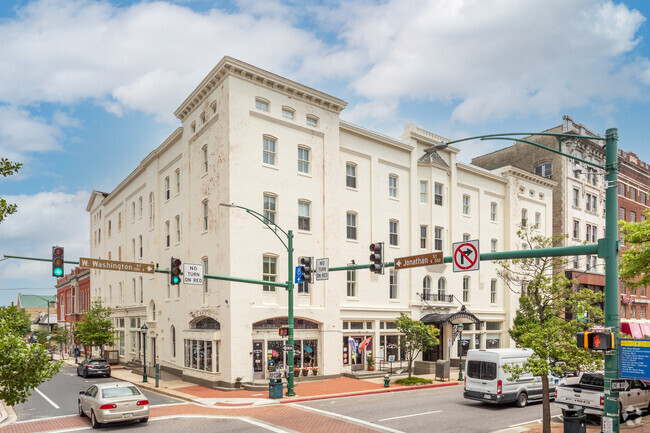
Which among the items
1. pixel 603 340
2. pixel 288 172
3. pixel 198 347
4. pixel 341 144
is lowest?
pixel 198 347

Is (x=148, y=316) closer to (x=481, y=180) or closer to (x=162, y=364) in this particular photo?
(x=162, y=364)

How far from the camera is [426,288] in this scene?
39.5 meters

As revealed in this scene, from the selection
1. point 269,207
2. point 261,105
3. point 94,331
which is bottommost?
point 94,331

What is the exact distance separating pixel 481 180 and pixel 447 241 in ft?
23.6

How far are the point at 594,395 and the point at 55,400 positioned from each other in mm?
23078

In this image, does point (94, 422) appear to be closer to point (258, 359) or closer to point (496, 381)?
point (258, 359)

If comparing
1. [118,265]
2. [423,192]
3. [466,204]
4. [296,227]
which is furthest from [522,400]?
[466,204]

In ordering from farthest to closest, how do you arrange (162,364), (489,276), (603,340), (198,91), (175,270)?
(489,276), (162,364), (198,91), (175,270), (603,340)

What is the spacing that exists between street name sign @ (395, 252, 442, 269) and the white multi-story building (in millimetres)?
12403

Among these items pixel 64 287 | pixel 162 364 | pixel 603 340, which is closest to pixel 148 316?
pixel 162 364

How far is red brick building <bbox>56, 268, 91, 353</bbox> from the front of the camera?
212ft


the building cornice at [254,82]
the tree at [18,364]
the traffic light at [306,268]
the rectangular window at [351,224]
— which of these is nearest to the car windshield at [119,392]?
the traffic light at [306,268]

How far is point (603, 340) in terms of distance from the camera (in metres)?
11.9

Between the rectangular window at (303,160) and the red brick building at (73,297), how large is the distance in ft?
129
